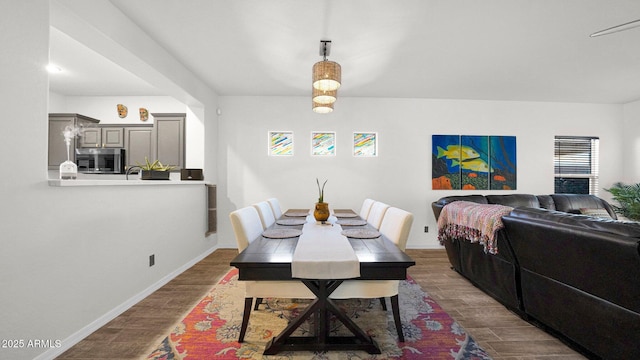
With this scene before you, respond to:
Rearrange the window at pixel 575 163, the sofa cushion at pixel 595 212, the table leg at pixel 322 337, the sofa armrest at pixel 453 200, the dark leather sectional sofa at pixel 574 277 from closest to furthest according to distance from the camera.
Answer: the dark leather sectional sofa at pixel 574 277
the table leg at pixel 322 337
the sofa armrest at pixel 453 200
the sofa cushion at pixel 595 212
the window at pixel 575 163

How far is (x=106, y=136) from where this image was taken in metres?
4.35

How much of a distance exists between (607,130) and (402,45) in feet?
15.5

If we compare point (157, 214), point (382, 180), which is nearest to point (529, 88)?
point (382, 180)

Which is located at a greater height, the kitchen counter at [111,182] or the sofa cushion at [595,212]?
the kitchen counter at [111,182]

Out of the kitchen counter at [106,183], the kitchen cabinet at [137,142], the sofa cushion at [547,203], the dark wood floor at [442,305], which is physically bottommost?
the dark wood floor at [442,305]

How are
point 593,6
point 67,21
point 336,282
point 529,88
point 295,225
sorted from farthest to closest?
point 529,88, point 295,225, point 593,6, point 67,21, point 336,282

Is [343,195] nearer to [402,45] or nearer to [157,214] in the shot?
[402,45]

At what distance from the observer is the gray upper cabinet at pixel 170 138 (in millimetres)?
4145

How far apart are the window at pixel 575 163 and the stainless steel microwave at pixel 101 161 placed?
7382 mm

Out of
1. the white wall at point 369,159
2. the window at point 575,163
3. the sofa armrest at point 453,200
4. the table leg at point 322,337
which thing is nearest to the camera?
the table leg at point 322,337

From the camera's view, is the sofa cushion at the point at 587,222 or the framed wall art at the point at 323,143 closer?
the sofa cushion at the point at 587,222

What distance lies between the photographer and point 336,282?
5.44 ft

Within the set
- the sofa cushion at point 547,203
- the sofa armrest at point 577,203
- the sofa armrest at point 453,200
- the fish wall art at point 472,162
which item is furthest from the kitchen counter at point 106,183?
the sofa armrest at point 577,203

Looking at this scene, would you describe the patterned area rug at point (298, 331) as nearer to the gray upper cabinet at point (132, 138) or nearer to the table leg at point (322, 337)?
the table leg at point (322, 337)
